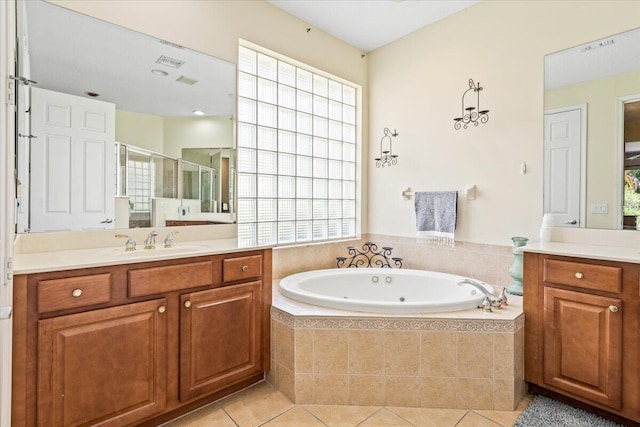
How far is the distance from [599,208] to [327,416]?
2.07 meters

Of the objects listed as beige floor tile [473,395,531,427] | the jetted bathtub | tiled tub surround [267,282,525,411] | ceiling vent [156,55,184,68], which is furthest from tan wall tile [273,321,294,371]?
ceiling vent [156,55,184,68]

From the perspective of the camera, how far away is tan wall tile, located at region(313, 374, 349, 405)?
6.25 ft

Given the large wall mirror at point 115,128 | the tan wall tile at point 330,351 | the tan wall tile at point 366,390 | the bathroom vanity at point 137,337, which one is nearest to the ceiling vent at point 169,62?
the large wall mirror at point 115,128

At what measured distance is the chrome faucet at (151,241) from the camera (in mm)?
1931

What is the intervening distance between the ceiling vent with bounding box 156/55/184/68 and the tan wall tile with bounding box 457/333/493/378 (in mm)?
2394

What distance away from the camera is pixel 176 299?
1.71 m

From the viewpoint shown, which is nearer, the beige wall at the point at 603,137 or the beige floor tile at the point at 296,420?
the beige floor tile at the point at 296,420

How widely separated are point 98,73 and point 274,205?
147cm

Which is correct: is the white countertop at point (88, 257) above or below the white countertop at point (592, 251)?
below

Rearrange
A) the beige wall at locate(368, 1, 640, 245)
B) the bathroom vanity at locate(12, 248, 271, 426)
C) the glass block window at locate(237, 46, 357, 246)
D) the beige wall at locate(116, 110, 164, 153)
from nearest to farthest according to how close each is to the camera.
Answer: the bathroom vanity at locate(12, 248, 271, 426), the beige wall at locate(116, 110, 164, 153), the beige wall at locate(368, 1, 640, 245), the glass block window at locate(237, 46, 357, 246)

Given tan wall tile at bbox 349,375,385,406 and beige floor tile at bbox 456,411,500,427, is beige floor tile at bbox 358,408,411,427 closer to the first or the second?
tan wall tile at bbox 349,375,385,406

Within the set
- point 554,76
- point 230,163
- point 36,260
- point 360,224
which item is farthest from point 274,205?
point 554,76

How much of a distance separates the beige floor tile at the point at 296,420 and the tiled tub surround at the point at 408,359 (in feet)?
0.26

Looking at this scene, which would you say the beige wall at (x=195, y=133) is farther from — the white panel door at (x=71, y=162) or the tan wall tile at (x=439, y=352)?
the tan wall tile at (x=439, y=352)
